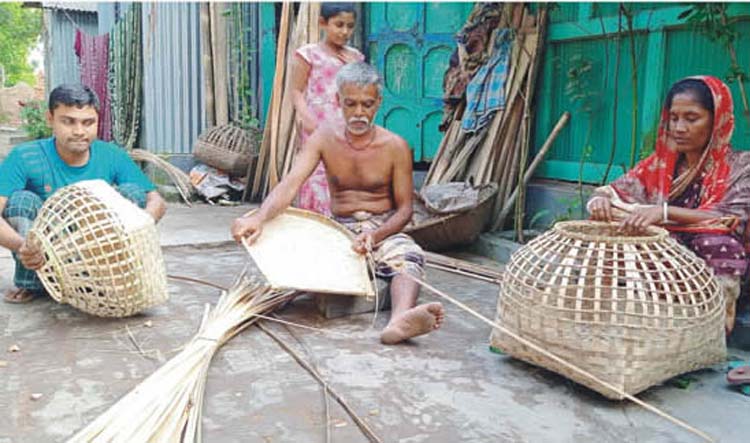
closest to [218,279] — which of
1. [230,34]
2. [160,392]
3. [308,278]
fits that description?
[308,278]

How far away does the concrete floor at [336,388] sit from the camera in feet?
6.07

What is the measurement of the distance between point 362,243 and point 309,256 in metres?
0.23

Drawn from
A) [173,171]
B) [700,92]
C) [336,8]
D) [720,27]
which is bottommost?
[173,171]

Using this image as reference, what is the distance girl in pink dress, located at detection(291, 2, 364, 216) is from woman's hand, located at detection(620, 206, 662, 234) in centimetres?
184

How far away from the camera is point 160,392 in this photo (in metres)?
1.82

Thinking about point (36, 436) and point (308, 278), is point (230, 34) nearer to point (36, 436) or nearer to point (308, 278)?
point (308, 278)

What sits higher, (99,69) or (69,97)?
(99,69)

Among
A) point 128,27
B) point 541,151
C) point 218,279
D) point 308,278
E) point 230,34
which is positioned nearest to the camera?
point 308,278

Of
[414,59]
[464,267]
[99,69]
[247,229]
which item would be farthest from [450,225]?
[99,69]

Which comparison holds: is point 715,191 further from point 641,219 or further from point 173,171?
point 173,171

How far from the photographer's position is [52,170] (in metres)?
3.02

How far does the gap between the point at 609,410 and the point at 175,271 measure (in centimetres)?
247

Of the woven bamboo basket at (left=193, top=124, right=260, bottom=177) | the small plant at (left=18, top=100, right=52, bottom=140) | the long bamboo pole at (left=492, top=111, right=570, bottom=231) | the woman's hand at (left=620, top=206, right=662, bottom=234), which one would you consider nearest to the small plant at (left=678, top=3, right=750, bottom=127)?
the woman's hand at (left=620, top=206, right=662, bottom=234)

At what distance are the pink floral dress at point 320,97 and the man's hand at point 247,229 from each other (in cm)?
110
